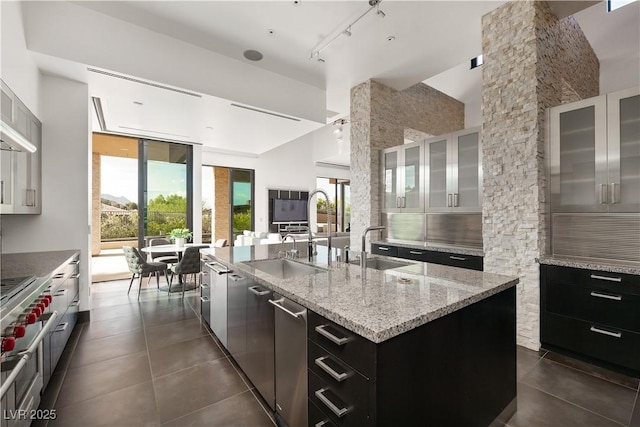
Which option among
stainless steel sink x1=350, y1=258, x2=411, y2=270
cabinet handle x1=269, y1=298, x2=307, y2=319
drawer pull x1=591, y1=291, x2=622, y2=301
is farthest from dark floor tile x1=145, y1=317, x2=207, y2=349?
drawer pull x1=591, y1=291, x2=622, y2=301

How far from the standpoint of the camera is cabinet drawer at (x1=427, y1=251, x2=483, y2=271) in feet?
10.3

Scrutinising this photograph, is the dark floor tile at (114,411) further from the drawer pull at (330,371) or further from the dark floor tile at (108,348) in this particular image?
the drawer pull at (330,371)

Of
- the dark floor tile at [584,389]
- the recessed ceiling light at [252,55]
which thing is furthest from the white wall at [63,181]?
the dark floor tile at [584,389]

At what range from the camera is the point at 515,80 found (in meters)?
2.72

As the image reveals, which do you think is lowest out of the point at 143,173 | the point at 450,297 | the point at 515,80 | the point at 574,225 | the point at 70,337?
the point at 70,337

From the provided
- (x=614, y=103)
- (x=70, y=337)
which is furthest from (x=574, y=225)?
(x=70, y=337)

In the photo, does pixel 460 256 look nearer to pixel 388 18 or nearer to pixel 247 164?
pixel 388 18

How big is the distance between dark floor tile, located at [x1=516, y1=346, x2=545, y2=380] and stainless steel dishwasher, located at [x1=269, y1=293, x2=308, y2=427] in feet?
6.05

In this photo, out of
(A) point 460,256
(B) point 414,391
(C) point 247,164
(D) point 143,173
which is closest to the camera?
(B) point 414,391

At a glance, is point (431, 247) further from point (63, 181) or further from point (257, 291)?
point (63, 181)

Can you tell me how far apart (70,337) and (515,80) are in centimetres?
516

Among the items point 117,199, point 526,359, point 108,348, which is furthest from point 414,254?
point 117,199

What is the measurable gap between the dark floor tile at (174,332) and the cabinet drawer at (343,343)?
221cm

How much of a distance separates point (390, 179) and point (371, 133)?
76cm
